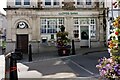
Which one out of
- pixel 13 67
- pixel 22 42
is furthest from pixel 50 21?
pixel 13 67

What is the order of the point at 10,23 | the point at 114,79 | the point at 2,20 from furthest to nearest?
1. the point at 2,20
2. the point at 10,23
3. the point at 114,79

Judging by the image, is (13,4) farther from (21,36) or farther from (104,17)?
(104,17)

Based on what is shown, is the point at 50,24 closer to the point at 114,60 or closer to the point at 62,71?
the point at 62,71

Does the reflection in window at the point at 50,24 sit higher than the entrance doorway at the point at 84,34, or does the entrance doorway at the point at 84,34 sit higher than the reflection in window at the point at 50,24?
the reflection in window at the point at 50,24

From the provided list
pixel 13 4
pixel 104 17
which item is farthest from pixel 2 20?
pixel 104 17

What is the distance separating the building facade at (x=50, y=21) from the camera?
29203 mm

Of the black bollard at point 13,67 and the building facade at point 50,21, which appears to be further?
the building facade at point 50,21

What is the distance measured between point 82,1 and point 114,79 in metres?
26.6

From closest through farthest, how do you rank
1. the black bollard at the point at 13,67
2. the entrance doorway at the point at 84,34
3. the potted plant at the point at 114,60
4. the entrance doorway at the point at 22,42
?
the potted plant at the point at 114,60
the black bollard at the point at 13,67
the entrance doorway at the point at 22,42
the entrance doorway at the point at 84,34

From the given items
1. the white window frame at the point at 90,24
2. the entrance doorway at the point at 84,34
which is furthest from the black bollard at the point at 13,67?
the entrance doorway at the point at 84,34

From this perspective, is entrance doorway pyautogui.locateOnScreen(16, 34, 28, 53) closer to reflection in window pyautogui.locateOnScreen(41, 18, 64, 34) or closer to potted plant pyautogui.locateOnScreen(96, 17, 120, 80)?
reflection in window pyautogui.locateOnScreen(41, 18, 64, 34)

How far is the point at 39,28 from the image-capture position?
29484 mm

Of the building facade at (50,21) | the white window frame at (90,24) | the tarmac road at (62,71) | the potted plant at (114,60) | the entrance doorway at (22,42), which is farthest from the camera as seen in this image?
the white window frame at (90,24)

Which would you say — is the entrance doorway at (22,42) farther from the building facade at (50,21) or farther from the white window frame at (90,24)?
the white window frame at (90,24)
